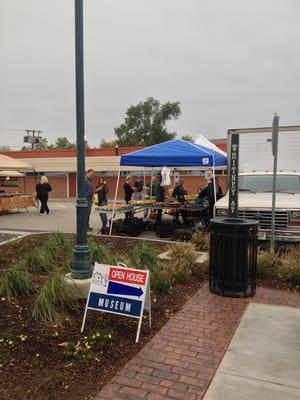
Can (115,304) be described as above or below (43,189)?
below

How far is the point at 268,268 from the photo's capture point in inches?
281

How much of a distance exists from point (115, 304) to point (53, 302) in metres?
0.91

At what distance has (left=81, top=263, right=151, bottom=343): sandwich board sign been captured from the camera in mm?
4488

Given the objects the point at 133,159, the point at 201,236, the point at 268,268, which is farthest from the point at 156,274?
the point at 133,159

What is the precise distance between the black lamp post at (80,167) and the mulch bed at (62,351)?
0.51 meters

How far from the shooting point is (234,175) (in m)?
6.39

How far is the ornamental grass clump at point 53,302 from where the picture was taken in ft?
15.7

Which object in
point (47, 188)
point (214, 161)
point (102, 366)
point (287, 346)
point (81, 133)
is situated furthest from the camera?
point (47, 188)

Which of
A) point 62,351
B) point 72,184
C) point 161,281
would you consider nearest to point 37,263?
point 161,281

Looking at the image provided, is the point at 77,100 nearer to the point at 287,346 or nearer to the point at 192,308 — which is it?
the point at 192,308

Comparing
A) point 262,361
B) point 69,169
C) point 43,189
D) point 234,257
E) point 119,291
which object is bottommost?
point 262,361

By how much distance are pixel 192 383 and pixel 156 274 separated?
2708 mm

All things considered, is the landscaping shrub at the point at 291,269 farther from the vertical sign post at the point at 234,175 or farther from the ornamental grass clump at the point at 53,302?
the ornamental grass clump at the point at 53,302

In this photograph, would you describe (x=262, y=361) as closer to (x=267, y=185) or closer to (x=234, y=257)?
(x=234, y=257)
